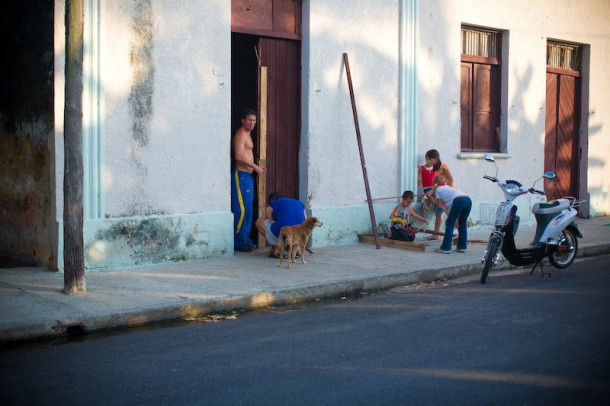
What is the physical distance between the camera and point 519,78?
1447 cm

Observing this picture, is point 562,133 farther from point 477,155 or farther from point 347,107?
point 347,107

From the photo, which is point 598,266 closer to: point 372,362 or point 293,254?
point 293,254

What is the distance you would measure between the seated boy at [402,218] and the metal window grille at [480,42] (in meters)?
3.58

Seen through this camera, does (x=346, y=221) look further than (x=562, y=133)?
No

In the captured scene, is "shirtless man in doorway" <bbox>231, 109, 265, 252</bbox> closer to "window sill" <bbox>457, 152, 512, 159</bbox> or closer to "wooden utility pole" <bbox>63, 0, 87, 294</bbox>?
"wooden utility pole" <bbox>63, 0, 87, 294</bbox>

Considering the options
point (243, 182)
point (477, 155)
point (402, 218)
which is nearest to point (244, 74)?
point (243, 182)

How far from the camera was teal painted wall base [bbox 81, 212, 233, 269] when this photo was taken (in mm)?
8961

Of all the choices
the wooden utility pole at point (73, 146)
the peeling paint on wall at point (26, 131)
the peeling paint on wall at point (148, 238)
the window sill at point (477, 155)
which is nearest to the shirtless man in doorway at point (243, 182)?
the peeling paint on wall at point (148, 238)

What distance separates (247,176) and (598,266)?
16.4ft

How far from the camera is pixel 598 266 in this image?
33.7ft

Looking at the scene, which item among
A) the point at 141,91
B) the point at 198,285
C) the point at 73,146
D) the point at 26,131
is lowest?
the point at 198,285

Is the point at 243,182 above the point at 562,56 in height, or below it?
below

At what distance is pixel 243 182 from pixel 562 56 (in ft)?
27.6

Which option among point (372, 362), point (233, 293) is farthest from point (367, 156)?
point (372, 362)
